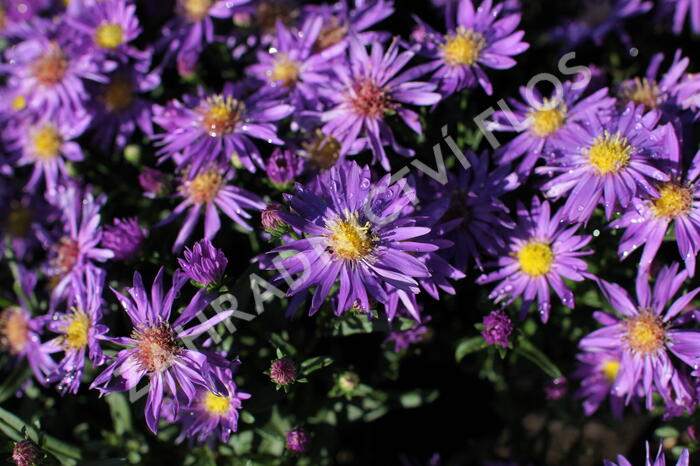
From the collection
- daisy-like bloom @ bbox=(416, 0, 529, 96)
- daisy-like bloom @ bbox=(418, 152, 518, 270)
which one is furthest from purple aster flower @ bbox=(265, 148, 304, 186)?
daisy-like bloom @ bbox=(416, 0, 529, 96)

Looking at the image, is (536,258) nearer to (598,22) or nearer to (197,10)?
(598,22)

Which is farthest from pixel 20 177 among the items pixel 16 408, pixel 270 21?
pixel 270 21

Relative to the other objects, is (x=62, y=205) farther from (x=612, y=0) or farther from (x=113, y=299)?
(x=612, y=0)

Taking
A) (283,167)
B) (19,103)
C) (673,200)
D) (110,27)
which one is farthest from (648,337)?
(19,103)

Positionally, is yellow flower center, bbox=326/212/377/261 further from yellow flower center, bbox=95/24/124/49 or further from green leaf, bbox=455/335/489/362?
yellow flower center, bbox=95/24/124/49

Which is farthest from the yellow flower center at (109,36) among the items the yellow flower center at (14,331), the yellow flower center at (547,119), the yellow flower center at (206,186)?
the yellow flower center at (547,119)
